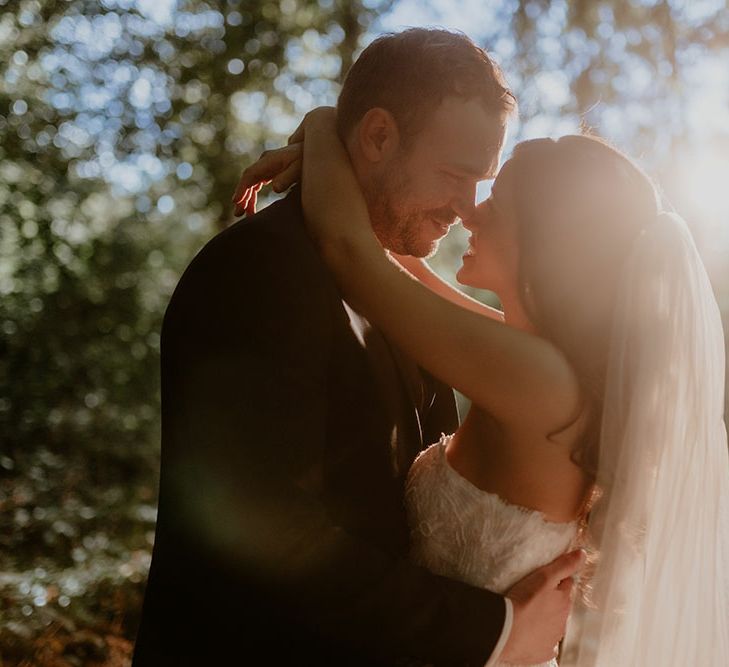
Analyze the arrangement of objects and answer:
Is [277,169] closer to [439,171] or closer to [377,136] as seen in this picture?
[377,136]

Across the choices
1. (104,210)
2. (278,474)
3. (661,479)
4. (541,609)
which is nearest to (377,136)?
(278,474)

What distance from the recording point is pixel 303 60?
1051 centimetres

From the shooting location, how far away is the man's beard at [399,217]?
2631 mm

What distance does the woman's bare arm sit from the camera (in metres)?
2.08

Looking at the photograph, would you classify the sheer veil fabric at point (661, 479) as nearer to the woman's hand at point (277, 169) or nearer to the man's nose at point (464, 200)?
the man's nose at point (464, 200)

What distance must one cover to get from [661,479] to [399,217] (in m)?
1.16

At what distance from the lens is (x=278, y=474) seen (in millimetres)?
1890

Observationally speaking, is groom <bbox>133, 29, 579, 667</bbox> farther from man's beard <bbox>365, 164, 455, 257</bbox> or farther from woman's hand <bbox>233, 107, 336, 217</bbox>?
man's beard <bbox>365, 164, 455, 257</bbox>

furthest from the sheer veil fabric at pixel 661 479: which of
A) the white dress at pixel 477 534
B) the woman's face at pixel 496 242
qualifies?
the woman's face at pixel 496 242

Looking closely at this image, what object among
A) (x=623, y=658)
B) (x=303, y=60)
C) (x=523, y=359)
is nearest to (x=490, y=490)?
(x=523, y=359)

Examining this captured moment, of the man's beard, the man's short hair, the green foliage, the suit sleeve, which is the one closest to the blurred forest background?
the green foliage

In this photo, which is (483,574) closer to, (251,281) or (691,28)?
(251,281)

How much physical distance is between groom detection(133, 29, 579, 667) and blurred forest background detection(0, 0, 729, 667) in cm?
446

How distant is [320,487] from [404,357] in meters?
0.72
